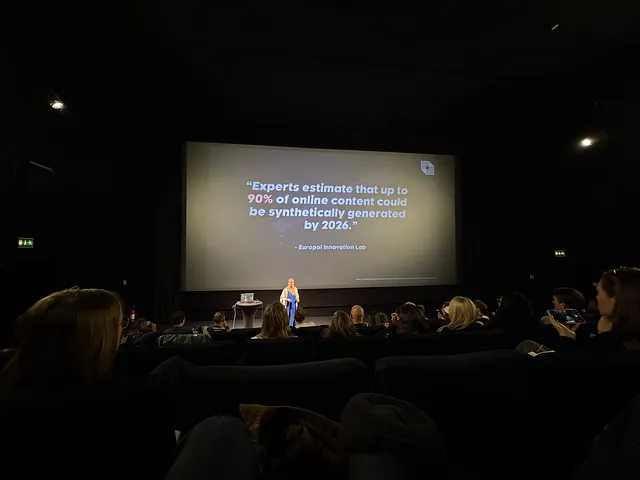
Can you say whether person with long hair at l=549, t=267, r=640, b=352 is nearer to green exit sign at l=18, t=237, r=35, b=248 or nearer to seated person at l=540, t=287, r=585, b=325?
seated person at l=540, t=287, r=585, b=325

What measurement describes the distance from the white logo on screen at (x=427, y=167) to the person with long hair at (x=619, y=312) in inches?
243

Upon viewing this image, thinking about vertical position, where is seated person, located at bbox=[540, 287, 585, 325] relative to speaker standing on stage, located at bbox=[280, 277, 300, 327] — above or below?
above

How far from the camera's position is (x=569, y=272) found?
788 centimetres

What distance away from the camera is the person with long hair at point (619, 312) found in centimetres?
167

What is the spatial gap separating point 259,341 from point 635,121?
25.2 ft

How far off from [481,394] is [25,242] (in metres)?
5.14

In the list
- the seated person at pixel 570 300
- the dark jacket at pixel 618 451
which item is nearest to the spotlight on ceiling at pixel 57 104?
the dark jacket at pixel 618 451

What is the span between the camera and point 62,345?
103 centimetres

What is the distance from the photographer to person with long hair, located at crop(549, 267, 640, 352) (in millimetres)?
1666

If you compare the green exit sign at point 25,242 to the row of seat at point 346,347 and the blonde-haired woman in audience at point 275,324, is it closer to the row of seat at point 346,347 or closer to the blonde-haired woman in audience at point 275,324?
the row of seat at point 346,347

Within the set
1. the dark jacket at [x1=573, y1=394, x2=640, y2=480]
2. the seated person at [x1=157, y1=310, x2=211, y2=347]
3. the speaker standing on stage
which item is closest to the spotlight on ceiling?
the seated person at [x1=157, y1=310, x2=211, y2=347]

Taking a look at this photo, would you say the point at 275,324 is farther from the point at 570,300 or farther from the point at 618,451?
the point at 570,300

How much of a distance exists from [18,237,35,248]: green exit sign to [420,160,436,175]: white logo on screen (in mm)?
6727

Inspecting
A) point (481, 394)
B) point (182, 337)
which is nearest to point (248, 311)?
point (182, 337)
